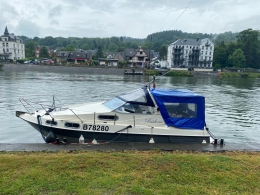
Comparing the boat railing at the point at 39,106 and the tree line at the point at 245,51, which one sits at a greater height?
the tree line at the point at 245,51

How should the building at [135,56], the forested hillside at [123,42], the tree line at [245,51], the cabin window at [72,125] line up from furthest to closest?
the forested hillside at [123,42] → the building at [135,56] → the tree line at [245,51] → the cabin window at [72,125]

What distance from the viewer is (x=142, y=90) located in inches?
370

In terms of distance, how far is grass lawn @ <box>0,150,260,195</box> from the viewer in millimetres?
4445

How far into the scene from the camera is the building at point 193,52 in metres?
87.6

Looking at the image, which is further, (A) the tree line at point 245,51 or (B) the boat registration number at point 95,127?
(A) the tree line at point 245,51

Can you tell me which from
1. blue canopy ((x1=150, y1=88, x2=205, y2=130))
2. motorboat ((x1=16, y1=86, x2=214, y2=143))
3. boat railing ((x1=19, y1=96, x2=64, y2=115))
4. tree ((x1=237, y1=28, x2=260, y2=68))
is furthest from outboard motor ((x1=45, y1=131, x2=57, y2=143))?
tree ((x1=237, y1=28, x2=260, y2=68))

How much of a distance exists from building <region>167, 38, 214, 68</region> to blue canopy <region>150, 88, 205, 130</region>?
269 feet

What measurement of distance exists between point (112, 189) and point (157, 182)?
104cm

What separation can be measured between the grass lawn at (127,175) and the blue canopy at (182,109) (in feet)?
8.49

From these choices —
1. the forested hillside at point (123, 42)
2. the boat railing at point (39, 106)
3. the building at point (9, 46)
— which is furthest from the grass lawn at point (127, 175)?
the forested hillside at point (123, 42)

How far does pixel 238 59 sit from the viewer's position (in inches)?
3268

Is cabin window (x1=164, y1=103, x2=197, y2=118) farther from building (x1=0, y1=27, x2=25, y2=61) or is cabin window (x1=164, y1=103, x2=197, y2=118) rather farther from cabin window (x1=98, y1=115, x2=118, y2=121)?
building (x1=0, y1=27, x2=25, y2=61)

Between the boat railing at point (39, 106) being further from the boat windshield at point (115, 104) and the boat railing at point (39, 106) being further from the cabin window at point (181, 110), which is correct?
the cabin window at point (181, 110)

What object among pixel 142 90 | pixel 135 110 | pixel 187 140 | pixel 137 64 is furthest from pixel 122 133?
pixel 137 64
